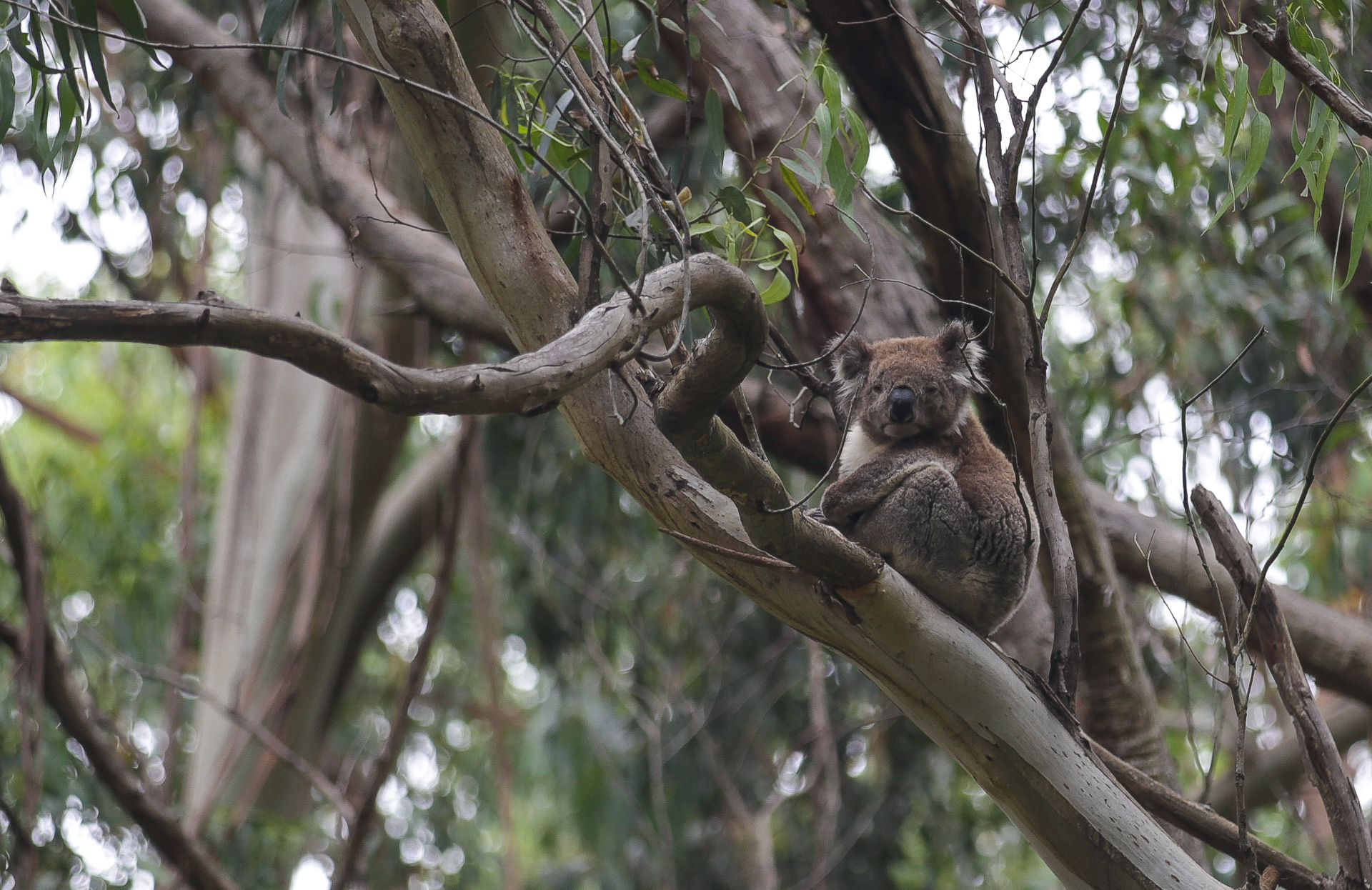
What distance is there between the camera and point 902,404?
2.96 metres

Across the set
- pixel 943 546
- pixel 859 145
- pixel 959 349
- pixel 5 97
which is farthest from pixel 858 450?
pixel 5 97

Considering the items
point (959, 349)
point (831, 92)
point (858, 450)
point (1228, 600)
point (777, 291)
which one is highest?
point (1228, 600)

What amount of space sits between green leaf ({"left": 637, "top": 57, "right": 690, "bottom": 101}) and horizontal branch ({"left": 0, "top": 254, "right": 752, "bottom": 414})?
3.74 ft

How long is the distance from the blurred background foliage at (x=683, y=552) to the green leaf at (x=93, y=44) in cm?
→ 90

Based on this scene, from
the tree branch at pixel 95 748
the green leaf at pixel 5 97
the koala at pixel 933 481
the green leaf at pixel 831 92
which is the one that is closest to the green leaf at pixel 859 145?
the green leaf at pixel 831 92

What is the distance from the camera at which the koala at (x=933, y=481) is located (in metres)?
2.77

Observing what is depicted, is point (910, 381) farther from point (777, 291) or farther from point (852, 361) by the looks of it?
point (777, 291)

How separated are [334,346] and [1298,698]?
7.05ft

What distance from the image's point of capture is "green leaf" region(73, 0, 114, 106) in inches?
94.6

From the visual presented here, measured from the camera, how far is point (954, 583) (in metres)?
2.78

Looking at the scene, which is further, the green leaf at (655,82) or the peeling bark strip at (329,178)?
the peeling bark strip at (329,178)

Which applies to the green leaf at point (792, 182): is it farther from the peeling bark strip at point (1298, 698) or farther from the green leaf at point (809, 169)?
the peeling bark strip at point (1298, 698)

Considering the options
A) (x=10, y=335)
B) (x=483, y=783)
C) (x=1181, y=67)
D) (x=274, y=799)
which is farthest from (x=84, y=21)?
(x=483, y=783)

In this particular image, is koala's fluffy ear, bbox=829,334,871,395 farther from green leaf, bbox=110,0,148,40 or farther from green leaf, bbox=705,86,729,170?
green leaf, bbox=110,0,148,40
